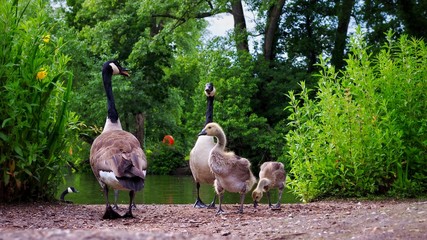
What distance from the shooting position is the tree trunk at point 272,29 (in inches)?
1405

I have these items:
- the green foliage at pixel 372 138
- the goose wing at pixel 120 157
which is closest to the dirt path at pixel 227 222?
the goose wing at pixel 120 157

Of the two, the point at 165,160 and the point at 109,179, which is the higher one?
the point at 109,179

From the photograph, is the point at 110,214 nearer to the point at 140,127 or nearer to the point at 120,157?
the point at 120,157

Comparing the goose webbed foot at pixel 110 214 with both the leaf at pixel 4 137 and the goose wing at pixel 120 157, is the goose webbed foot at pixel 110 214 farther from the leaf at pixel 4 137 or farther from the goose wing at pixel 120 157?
the leaf at pixel 4 137

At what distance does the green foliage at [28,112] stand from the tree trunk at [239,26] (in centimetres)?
2440

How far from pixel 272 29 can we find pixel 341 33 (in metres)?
3.77

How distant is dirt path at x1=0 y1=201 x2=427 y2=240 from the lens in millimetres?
7301

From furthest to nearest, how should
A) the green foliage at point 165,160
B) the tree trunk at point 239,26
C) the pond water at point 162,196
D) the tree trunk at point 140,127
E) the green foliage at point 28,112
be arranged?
the green foliage at point 165,160 < the tree trunk at point 140,127 < the tree trunk at point 239,26 < the pond water at point 162,196 < the green foliage at point 28,112

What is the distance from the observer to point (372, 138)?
12.4m

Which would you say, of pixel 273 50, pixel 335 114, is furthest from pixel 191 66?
pixel 335 114

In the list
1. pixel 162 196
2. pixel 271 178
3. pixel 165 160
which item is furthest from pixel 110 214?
pixel 165 160

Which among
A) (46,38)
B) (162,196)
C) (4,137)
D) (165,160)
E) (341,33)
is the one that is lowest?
(165,160)

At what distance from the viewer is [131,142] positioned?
9.81 m

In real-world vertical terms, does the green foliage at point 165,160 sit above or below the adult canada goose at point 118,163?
below
